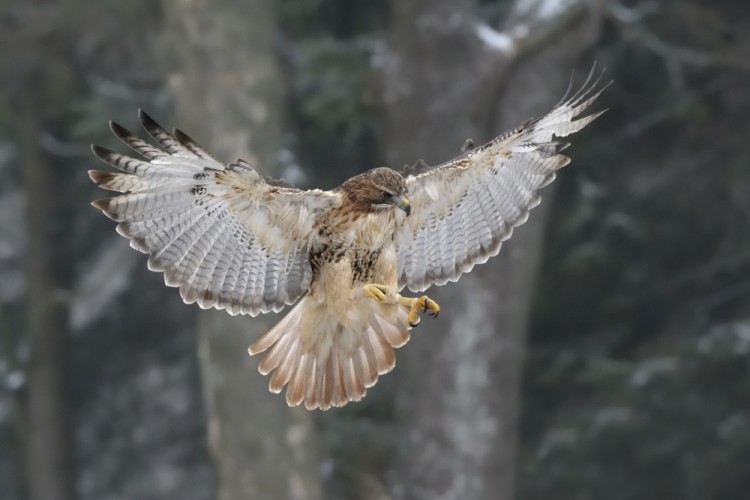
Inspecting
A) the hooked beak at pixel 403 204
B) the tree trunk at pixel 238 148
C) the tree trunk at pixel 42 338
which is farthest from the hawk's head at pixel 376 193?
the tree trunk at pixel 42 338

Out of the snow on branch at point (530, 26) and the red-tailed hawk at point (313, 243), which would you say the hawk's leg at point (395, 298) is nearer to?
the red-tailed hawk at point (313, 243)

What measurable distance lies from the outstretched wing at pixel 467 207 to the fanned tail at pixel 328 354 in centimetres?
39

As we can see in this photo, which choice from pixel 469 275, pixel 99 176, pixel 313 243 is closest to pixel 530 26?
pixel 469 275

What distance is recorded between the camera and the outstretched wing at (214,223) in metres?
5.48

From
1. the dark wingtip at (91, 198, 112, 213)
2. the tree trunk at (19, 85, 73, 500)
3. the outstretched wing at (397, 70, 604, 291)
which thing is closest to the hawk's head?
the outstretched wing at (397, 70, 604, 291)

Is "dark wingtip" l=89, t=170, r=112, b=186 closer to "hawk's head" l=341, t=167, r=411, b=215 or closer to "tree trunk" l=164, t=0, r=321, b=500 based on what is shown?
"hawk's head" l=341, t=167, r=411, b=215

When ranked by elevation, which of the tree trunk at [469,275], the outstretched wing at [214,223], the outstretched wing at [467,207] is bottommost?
the outstretched wing at [214,223]

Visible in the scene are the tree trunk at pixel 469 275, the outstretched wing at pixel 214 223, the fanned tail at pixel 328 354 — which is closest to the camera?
the outstretched wing at pixel 214 223

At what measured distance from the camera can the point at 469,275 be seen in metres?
11.0

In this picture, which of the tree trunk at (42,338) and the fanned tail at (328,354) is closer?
the fanned tail at (328,354)

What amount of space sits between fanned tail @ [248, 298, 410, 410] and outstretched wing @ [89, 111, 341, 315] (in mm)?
130

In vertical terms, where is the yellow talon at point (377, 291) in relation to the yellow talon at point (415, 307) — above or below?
above

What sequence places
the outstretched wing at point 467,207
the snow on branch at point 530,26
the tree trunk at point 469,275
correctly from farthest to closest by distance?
the tree trunk at point 469,275 < the snow on branch at point 530,26 < the outstretched wing at point 467,207

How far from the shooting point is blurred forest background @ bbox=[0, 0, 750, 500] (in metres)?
10.9
